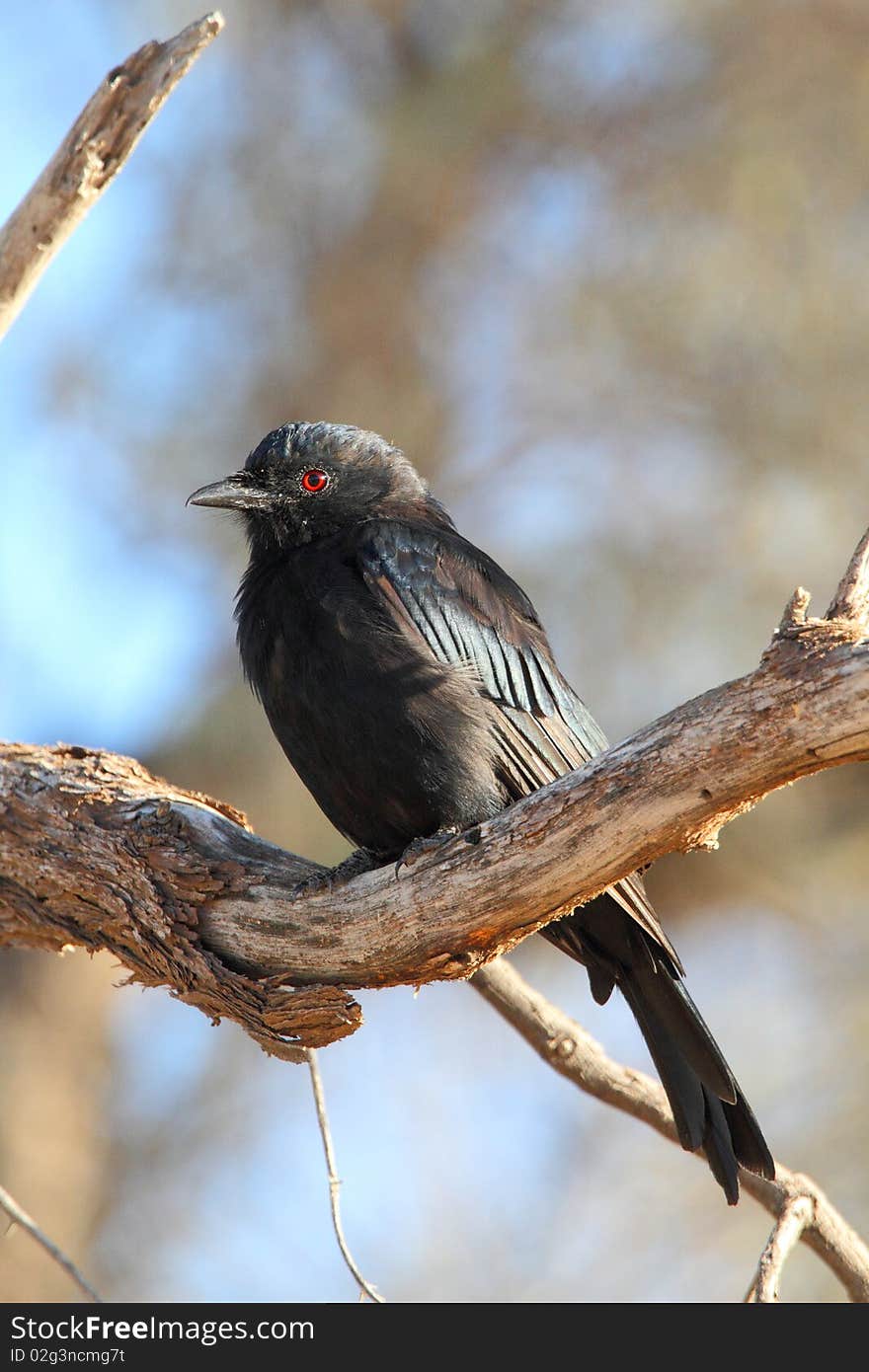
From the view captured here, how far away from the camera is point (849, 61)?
8.77 meters

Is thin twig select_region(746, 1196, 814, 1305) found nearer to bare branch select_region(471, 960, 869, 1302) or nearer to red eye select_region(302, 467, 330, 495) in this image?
bare branch select_region(471, 960, 869, 1302)

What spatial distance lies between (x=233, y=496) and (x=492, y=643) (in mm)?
1135

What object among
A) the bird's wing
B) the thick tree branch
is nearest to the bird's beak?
the bird's wing

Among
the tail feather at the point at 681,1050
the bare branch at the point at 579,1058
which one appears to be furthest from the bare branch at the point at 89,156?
the bare branch at the point at 579,1058

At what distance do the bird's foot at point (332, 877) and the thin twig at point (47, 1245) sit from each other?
3.79ft

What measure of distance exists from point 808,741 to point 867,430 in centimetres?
563

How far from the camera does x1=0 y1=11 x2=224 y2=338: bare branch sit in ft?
13.3

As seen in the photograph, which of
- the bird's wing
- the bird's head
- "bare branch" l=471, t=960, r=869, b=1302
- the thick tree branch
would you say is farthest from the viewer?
the bird's head

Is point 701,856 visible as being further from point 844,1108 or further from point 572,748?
point 572,748

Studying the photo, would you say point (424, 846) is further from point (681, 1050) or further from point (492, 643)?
point (681, 1050)

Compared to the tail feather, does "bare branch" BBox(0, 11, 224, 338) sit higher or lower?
higher

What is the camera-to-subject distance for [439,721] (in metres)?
4.34

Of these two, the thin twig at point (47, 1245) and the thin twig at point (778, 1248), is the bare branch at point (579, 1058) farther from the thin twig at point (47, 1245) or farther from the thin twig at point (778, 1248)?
the thin twig at point (47, 1245)

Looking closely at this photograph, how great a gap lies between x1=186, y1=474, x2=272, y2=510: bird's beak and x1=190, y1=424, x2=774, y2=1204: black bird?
326mm
